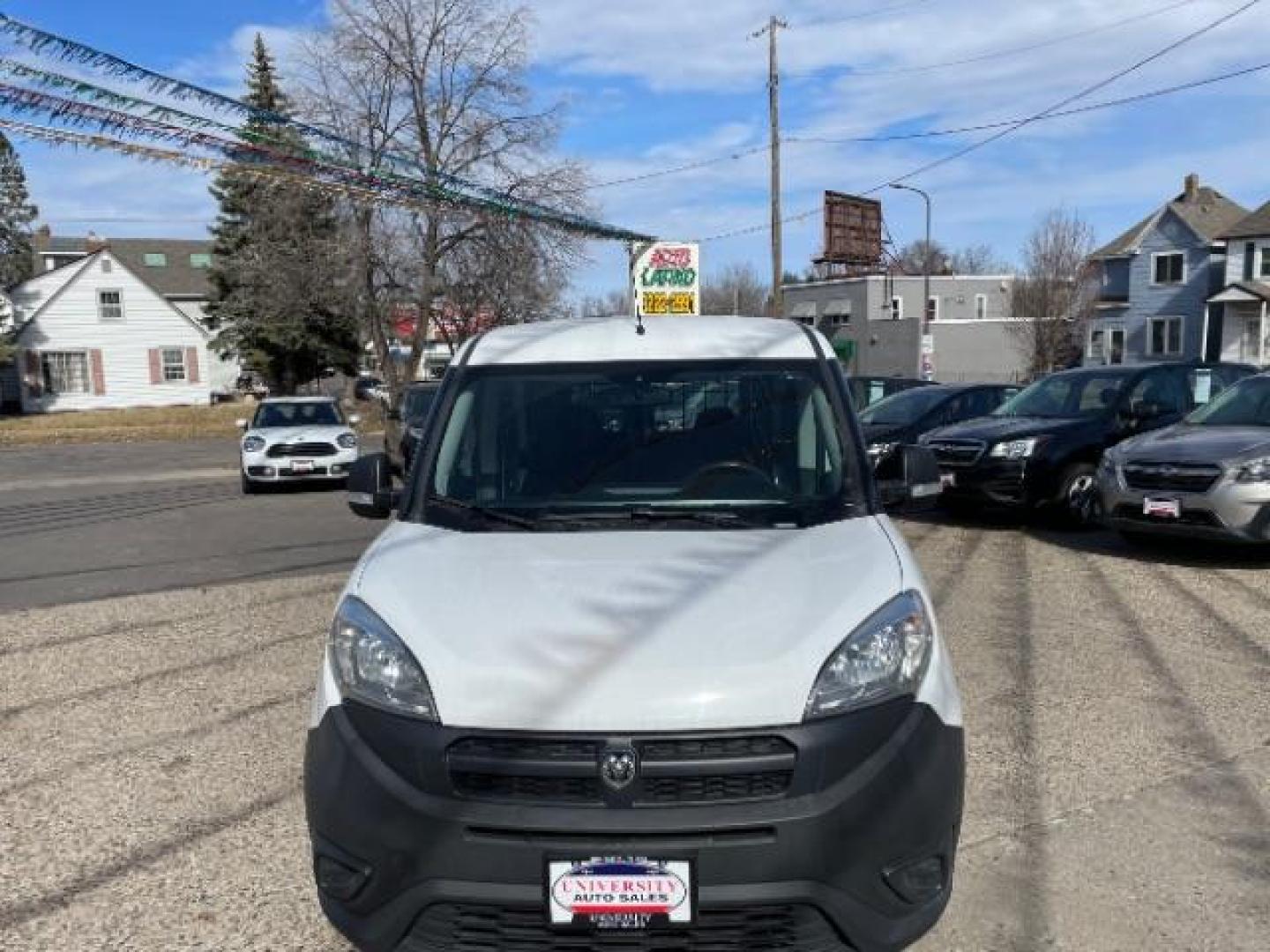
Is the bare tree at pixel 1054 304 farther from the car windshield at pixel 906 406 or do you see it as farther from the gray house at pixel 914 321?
the car windshield at pixel 906 406

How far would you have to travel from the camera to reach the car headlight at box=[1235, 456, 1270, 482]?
815 centimetres

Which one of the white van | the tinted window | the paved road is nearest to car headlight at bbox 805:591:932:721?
the white van

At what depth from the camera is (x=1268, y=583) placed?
8.04 meters

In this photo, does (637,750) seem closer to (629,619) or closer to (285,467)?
(629,619)

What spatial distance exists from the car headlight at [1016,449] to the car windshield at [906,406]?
2443mm

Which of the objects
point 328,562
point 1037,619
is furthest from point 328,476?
point 1037,619

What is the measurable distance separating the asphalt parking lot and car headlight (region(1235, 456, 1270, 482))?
0.79 meters

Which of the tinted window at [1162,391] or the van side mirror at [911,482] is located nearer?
the van side mirror at [911,482]

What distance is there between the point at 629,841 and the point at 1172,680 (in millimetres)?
4391

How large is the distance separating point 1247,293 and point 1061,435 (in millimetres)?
33113

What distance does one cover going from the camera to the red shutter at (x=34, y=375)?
45.0 m

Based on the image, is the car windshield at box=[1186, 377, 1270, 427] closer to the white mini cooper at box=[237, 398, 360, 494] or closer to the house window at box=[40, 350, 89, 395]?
the white mini cooper at box=[237, 398, 360, 494]

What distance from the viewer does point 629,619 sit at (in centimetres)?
272

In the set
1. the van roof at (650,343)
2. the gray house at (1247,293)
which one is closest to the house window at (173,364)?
the gray house at (1247,293)
